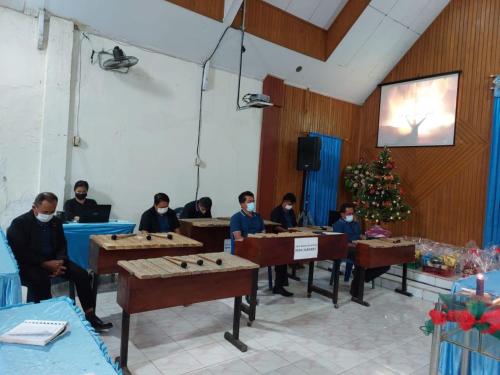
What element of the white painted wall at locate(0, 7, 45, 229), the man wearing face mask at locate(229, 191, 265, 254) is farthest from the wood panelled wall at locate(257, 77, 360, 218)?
the white painted wall at locate(0, 7, 45, 229)

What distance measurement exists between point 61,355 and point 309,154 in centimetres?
590

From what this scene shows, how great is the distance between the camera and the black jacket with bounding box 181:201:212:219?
17.5 ft

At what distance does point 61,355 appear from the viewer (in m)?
1.37

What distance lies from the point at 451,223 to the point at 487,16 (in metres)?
3.67

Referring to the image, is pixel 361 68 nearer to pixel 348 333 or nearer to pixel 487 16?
pixel 487 16

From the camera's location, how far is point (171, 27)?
5125 millimetres

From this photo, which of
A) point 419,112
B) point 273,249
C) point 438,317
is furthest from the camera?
point 419,112

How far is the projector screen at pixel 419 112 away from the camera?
6.76 meters

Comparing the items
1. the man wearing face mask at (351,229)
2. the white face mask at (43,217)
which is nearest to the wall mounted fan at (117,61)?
the white face mask at (43,217)

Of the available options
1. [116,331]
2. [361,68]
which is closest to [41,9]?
[116,331]

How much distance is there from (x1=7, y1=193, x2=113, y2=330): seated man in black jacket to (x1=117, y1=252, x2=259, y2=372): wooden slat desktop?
73 centimetres

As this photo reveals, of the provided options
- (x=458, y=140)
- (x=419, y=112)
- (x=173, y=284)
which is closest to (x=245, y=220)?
(x=173, y=284)

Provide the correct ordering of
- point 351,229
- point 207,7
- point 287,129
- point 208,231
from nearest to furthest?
point 208,231 < point 351,229 < point 207,7 < point 287,129

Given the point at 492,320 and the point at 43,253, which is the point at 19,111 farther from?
the point at 492,320
